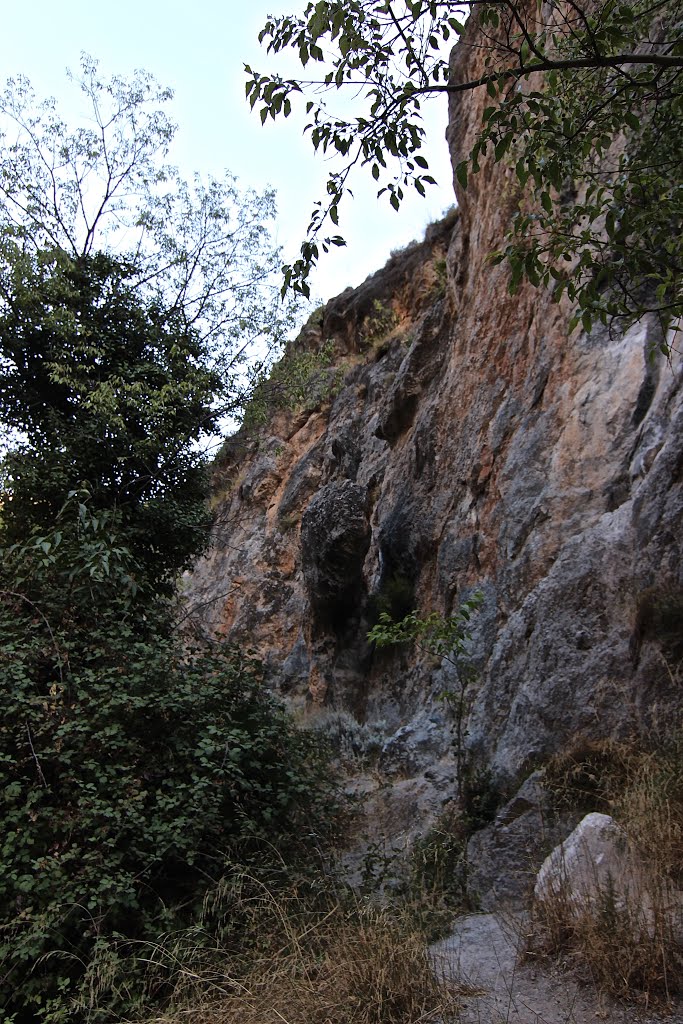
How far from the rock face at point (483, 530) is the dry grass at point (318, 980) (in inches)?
115

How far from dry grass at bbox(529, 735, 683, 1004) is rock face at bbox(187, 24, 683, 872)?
1.06m

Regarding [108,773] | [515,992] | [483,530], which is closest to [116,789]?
[108,773]

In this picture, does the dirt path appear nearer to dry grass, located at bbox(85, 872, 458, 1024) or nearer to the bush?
dry grass, located at bbox(85, 872, 458, 1024)

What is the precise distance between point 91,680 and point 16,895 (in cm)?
166

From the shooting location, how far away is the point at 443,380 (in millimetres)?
13703

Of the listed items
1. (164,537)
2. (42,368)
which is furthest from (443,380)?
(42,368)

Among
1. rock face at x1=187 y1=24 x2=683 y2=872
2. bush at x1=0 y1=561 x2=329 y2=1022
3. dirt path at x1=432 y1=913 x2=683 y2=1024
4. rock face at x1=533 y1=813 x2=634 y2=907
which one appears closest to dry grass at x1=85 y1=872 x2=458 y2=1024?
dirt path at x1=432 y1=913 x2=683 y2=1024

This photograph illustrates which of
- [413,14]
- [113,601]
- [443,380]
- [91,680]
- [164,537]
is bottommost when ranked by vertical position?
[91,680]

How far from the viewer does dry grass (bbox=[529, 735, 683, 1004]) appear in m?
3.45

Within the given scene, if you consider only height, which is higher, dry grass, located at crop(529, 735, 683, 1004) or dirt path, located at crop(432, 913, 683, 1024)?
dry grass, located at crop(529, 735, 683, 1004)

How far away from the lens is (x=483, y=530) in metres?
10.4

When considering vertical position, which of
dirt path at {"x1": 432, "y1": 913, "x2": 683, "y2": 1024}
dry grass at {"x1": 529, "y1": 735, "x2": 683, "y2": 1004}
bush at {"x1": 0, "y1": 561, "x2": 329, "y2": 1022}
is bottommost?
dirt path at {"x1": 432, "y1": 913, "x2": 683, "y2": 1024}

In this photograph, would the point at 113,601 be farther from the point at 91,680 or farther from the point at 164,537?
the point at 164,537

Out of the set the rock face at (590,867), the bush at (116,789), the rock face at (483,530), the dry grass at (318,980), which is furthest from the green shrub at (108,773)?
the rock face at (590,867)
